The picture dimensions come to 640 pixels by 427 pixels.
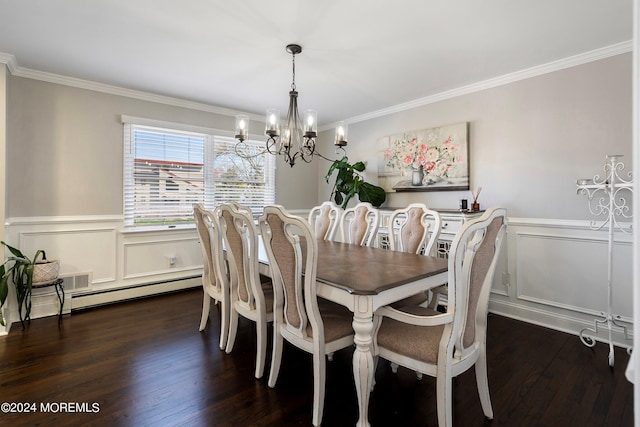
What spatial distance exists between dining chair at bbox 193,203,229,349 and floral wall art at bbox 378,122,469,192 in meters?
2.49

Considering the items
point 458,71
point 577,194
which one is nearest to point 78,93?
point 458,71

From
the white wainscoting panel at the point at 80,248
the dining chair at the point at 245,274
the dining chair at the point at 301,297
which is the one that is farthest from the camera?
the white wainscoting panel at the point at 80,248

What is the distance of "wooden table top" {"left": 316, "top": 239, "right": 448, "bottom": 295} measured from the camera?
63.6 inches

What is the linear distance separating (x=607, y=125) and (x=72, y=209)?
5081 millimetres

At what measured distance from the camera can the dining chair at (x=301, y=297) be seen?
1.65 meters

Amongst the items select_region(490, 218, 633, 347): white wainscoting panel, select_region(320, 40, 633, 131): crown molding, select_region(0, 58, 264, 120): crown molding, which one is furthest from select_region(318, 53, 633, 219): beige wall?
select_region(0, 58, 264, 120): crown molding

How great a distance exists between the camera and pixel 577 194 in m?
2.78

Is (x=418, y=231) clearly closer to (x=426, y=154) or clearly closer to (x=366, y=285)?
(x=366, y=285)

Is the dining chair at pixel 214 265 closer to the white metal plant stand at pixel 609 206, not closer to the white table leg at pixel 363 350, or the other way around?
the white table leg at pixel 363 350

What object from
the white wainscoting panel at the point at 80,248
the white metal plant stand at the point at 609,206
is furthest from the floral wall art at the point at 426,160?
the white wainscoting panel at the point at 80,248

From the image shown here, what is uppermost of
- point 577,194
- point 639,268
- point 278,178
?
point 278,178

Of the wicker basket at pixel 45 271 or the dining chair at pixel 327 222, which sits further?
the dining chair at pixel 327 222

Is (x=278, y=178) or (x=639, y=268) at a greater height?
(x=278, y=178)

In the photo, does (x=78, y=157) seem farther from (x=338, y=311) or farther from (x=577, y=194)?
(x=577, y=194)
